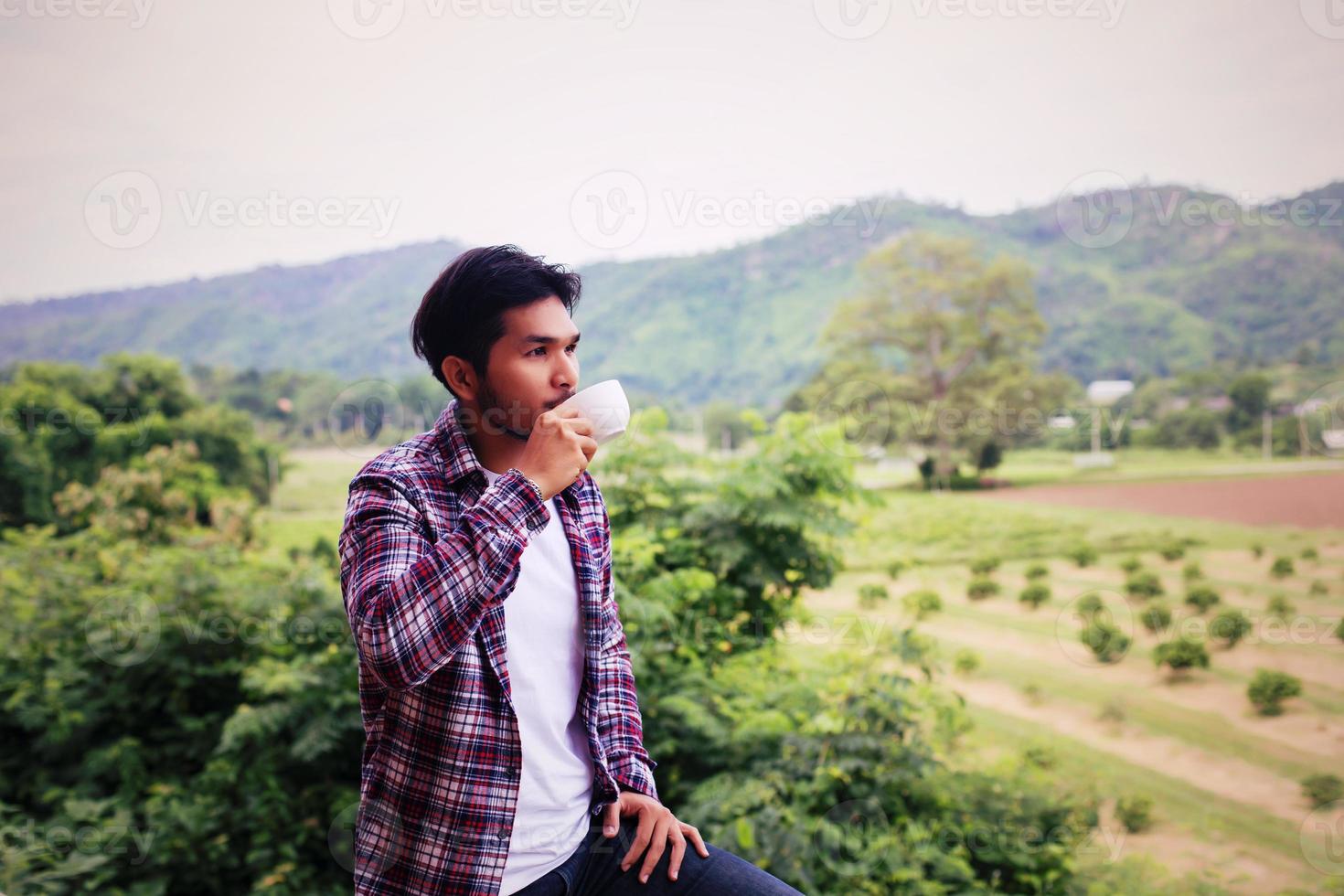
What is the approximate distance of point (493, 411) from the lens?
35.8 inches

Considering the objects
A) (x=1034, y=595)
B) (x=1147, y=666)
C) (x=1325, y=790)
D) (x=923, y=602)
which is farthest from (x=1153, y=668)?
(x=923, y=602)

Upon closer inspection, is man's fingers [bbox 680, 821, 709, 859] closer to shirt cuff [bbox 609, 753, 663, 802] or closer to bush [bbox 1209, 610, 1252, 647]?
shirt cuff [bbox 609, 753, 663, 802]

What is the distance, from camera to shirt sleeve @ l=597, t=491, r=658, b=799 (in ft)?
3.05

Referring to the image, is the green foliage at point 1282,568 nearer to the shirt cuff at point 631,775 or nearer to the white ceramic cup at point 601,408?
the shirt cuff at point 631,775

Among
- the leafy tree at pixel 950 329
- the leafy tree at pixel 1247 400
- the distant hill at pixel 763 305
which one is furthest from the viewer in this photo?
the leafy tree at pixel 950 329

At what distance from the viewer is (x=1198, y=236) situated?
3604 mm

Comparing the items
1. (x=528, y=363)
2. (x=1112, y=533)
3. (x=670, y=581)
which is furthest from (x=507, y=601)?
(x=1112, y=533)

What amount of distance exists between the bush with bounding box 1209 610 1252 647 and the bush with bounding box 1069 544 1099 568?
51 centimetres

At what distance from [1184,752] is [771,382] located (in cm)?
241

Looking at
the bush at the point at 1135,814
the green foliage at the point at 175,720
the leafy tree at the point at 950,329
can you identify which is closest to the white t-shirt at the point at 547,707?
the green foliage at the point at 175,720

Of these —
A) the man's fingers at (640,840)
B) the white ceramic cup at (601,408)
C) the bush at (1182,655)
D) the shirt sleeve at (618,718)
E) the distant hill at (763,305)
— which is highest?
the distant hill at (763,305)

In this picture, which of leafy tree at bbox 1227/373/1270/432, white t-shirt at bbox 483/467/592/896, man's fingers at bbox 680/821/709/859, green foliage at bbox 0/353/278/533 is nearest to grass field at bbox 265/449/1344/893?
leafy tree at bbox 1227/373/1270/432

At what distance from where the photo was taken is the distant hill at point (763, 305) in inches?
135

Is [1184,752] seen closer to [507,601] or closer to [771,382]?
[771,382]
